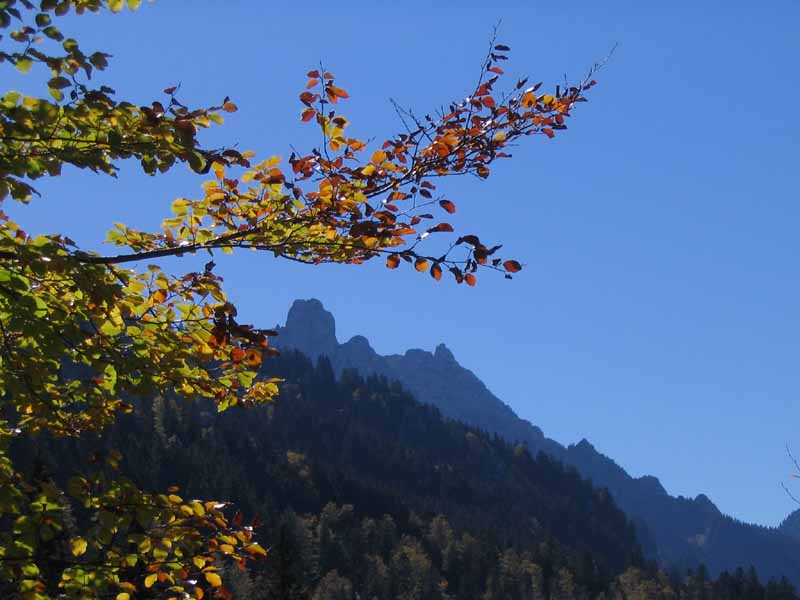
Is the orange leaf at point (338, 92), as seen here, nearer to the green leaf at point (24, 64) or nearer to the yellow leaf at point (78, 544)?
the green leaf at point (24, 64)

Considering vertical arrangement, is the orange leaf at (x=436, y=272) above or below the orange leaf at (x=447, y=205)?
below

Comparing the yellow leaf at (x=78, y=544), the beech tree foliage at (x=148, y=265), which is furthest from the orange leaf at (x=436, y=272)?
the yellow leaf at (x=78, y=544)

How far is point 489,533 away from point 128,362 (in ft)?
626

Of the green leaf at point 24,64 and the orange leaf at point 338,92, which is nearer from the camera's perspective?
the green leaf at point 24,64

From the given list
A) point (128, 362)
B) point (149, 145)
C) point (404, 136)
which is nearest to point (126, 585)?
point (128, 362)

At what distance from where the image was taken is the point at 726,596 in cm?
15800

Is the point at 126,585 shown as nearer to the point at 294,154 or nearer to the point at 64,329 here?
the point at 64,329

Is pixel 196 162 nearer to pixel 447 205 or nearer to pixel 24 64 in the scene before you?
pixel 24 64

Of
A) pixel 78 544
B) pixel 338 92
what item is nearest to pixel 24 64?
pixel 338 92

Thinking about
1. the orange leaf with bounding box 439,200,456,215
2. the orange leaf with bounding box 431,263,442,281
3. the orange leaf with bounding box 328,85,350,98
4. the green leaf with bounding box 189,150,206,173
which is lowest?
the orange leaf with bounding box 431,263,442,281

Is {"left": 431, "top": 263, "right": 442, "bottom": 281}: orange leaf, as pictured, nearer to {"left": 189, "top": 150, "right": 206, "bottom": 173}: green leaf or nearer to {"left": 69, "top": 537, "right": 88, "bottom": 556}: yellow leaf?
{"left": 189, "top": 150, "right": 206, "bottom": 173}: green leaf

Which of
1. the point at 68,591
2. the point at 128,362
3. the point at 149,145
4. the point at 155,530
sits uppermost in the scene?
the point at 149,145

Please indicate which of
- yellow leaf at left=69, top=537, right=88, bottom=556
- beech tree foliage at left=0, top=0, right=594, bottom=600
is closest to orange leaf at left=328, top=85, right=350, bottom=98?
beech tree foliage at left=0, top=0, right=594, bottom=600

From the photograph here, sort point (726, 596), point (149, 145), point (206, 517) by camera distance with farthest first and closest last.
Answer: point (726, 596) → point (206, 517) → point (149, 145)
